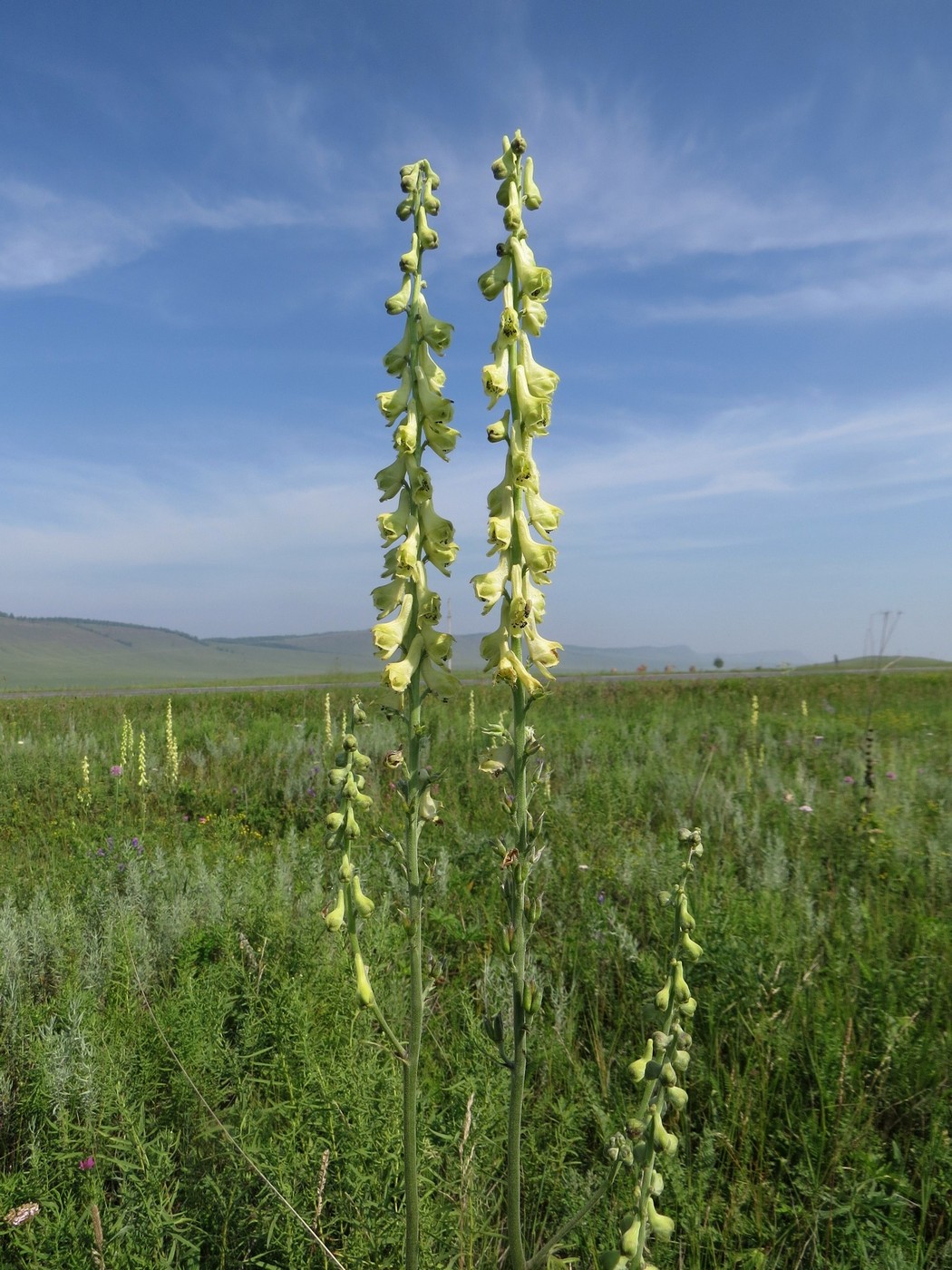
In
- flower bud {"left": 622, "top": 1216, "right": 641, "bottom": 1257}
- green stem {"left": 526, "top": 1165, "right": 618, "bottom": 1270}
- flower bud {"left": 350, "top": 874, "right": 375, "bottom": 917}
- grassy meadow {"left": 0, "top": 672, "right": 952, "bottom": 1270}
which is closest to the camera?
flower bud {"left": 622, "top": 1216, "right": 641, "bottom": 1257}

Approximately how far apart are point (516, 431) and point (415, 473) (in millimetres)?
283

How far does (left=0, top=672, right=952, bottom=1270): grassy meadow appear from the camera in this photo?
2.25 metres

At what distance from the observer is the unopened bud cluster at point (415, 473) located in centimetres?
186

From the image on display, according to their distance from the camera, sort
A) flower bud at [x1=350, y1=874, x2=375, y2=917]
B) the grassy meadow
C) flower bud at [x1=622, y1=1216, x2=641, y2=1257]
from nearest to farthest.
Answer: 1. flower bud at [x1=622, y1=1216, x2=641, y2=1257]
2. flower bud at [x1=350, y1=874, x2=375, y2=917]
3. the grassy meadow

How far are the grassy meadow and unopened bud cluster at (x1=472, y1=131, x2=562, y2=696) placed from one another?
441mm

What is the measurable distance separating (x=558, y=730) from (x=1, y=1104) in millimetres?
8608

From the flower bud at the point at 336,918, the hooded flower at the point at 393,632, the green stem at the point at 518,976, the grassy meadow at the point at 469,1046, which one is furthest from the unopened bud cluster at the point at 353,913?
the hooded flower at the point at 393,632

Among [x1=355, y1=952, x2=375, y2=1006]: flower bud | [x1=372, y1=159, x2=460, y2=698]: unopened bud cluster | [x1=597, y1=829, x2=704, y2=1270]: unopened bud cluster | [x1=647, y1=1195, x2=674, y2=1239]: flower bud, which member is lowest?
[x1=647, y1=1195, x2=674, y2=1239]: flower bud

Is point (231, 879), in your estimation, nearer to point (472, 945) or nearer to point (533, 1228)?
point (472, 945)

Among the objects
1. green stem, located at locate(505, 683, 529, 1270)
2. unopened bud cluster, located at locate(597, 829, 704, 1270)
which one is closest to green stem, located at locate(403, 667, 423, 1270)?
green stem, located at locate(505, 683, 529, 1270)

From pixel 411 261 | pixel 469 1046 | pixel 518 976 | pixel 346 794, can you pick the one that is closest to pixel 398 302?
pixel 411 261

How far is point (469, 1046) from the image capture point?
9.41 feet

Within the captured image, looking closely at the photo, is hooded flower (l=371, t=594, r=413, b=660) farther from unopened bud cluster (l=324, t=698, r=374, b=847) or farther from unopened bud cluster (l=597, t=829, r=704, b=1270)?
unopened bud cluster (l=597, t=829, r=704, b=1270)

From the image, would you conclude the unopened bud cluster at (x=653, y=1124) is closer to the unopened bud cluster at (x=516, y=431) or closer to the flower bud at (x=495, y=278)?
the unopened bud cluster at (x=516, y=431)
